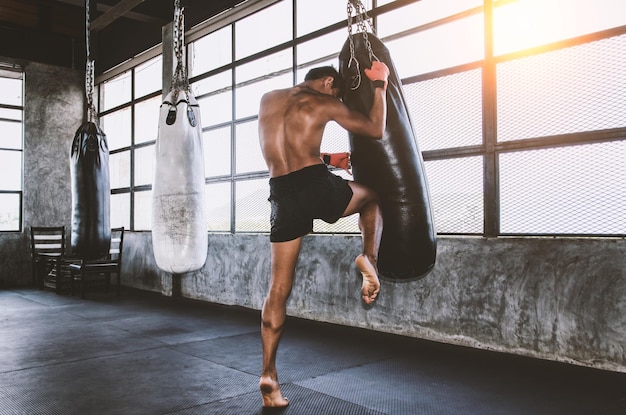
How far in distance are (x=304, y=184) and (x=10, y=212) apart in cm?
739

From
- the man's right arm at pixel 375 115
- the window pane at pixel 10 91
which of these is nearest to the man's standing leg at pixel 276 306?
the man's right arm at pixel 375 115

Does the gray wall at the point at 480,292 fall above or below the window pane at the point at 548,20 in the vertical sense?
below

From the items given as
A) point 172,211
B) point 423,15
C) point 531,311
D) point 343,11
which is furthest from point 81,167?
point 531,311

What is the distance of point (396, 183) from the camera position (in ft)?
7.07

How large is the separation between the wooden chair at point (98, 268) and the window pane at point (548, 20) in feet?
16.7

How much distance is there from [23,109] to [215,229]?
4.47m

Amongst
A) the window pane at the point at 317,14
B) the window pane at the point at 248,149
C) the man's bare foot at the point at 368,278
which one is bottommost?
the man's bare foot at the point at 368,278

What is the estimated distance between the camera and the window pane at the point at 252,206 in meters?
5.33

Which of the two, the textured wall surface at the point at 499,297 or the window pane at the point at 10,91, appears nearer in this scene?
the textured wall surface at the point at 499,297

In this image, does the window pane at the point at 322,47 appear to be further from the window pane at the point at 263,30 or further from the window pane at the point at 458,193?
the window pane at the point at 458,193

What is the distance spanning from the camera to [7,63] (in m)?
8.02

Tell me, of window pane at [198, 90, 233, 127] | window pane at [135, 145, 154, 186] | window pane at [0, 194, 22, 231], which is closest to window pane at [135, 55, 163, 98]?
window pane at [135, 145, 154, 186]

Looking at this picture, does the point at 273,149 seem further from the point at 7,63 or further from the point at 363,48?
the point at 7,63

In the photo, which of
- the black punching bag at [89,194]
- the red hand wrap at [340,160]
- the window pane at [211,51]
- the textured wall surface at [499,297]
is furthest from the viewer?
the window pane at [211,51]
